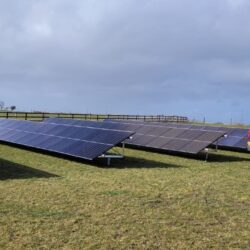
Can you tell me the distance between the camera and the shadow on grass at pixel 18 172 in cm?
1205

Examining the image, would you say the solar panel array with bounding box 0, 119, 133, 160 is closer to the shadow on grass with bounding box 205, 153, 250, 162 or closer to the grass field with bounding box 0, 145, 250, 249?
the grass field with bounding box 0, 145, 250, 249

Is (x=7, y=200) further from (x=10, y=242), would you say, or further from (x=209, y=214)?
(x=209, y=214)

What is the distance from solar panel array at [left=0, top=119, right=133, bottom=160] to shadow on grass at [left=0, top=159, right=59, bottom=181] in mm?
2095

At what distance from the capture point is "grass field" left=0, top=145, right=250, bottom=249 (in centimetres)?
689

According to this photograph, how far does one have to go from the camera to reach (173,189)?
36.6 feet

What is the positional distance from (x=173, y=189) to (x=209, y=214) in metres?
2.45

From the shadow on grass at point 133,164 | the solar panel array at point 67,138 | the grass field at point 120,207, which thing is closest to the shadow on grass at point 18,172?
the grass field at point 120,207

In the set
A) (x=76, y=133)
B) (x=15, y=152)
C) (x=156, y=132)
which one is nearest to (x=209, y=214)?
(x=76, y=133)

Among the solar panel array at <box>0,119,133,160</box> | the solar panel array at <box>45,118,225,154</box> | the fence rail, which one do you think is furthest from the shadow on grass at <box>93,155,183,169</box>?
the fence rail

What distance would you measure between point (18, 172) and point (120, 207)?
486 centimetres

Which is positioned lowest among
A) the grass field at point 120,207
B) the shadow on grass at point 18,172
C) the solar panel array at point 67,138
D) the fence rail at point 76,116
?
the grass field at point 120,207

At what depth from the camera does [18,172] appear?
12.8 metres

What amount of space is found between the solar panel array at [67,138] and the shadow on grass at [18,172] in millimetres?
2095

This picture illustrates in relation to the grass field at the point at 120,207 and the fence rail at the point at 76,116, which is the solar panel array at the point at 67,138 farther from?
the fence rail at the point at 76,116
